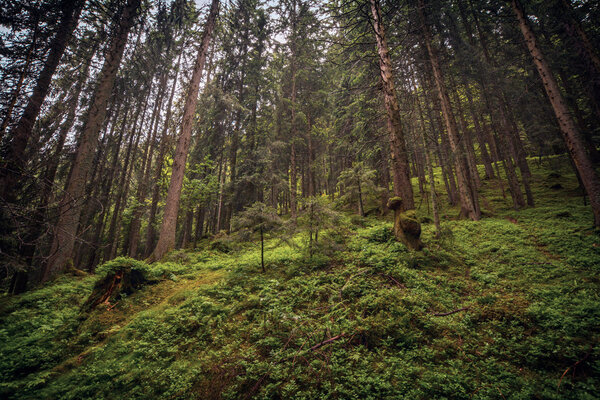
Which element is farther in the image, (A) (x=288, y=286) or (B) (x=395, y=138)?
(B) (x=395, y=138)

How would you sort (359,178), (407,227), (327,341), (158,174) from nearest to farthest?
(327,341), (407,227), (359,178), (158,174)

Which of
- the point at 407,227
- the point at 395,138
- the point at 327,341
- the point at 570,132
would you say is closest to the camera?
the point at 327,341

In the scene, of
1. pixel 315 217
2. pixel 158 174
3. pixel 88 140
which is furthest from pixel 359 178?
pixel 158 174

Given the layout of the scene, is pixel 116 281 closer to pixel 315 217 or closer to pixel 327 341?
pixel 315 217

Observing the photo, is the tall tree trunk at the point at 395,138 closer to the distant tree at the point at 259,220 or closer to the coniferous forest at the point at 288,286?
the coniferous forest at the point at 288,286

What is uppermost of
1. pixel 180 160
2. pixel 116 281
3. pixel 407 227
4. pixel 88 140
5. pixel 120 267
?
pixel 88 140

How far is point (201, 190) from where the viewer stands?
1647 cm

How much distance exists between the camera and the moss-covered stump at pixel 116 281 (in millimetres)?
6195

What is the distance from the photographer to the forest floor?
3.26 meters

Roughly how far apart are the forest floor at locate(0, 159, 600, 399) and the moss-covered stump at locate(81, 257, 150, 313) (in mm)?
287

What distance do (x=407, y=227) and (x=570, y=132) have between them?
24.1 ft

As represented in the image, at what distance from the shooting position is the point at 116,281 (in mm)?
6645

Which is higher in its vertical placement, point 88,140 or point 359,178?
point 88,140

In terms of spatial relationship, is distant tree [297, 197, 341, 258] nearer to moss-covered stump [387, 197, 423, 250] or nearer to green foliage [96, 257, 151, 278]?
moss-covered stump [387, 197, 423, 250]
